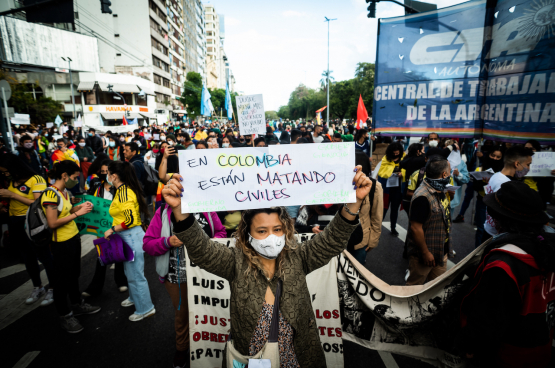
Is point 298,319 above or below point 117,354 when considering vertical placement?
above

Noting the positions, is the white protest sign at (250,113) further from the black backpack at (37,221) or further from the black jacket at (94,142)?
the black jacket at (94,142)

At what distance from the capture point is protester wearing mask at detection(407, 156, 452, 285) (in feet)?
10.6

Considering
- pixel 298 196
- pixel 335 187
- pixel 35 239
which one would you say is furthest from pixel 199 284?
pixel 35 239

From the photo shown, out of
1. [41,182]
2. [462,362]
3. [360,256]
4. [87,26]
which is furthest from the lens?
[87,26]

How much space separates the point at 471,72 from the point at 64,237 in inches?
212

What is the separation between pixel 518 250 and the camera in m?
1.78

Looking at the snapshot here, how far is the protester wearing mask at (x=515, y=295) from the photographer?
5.74ft

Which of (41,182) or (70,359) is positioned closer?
(70,359)

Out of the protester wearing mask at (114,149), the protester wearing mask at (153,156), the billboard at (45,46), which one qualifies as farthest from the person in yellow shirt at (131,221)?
the billboard at (45,46)

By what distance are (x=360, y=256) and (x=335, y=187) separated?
2.12 m

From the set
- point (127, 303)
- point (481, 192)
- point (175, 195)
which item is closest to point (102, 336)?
point (127, 303)

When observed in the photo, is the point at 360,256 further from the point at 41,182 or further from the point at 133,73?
the point at 133,73

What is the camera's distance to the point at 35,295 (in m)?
4.32

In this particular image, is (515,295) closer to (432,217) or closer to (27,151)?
(432,217)
